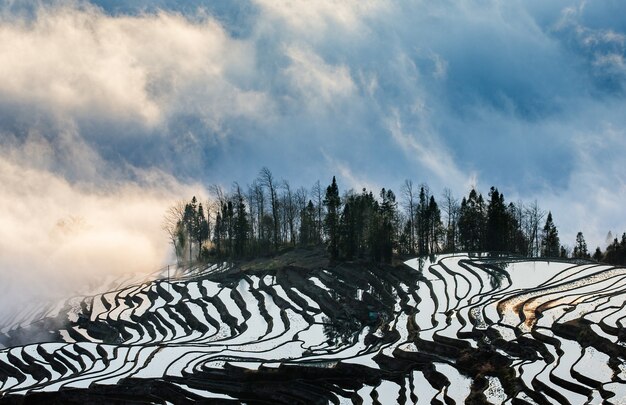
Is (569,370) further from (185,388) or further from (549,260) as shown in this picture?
(549,260)

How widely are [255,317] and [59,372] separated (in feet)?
66.1

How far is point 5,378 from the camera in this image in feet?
163

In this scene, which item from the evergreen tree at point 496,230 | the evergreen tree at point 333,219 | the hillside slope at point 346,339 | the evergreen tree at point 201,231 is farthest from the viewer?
the evergreen tree at point 201,231

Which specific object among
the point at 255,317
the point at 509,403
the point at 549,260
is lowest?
the point at 509,403

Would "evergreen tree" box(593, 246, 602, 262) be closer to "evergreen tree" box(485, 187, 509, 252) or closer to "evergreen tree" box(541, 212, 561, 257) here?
"evergreen tree" box(541, 212, 561, 257)

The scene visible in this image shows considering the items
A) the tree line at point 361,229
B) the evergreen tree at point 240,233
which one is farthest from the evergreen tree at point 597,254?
the evergreen tree at point 240,233

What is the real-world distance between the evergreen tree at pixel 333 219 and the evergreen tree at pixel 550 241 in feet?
140

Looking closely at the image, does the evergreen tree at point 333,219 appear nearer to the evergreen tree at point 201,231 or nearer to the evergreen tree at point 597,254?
the evergreen tree at point 201,231

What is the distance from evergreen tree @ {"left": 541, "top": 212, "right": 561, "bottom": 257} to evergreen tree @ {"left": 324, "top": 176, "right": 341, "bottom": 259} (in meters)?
42.7

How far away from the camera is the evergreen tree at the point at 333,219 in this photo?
8400cm

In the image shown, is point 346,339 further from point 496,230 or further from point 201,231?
point 201,231

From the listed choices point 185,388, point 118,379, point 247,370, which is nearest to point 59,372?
point 118,379

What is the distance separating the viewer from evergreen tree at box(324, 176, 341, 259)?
84000 millimetres

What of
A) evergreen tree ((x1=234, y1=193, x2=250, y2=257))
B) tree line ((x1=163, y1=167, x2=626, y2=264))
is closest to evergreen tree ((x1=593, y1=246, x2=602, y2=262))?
tree line ((x1=163, y1=167, x2=626, y2=264))
